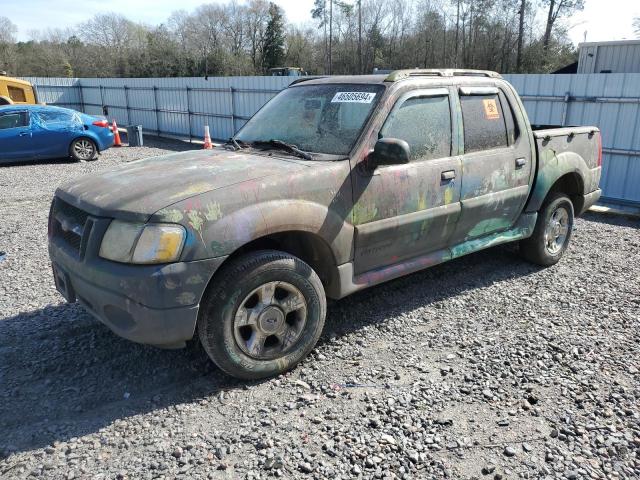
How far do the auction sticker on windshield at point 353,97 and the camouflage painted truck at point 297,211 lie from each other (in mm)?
12

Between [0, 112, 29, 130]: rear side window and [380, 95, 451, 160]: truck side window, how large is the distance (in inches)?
475

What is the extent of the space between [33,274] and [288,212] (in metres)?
3.52

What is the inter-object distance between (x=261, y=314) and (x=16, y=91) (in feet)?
60.2

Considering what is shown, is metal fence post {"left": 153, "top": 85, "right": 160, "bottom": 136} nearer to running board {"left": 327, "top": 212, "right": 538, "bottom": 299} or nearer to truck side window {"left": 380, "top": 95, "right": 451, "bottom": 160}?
running board {"left": 327, "top": 212, "right": 538, "bottom": 299}

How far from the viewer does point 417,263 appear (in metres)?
4.22

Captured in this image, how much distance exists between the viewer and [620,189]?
900cm

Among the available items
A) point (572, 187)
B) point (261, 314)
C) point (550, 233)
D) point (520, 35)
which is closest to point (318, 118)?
point (261, 314)

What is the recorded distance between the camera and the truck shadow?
10.1 ft

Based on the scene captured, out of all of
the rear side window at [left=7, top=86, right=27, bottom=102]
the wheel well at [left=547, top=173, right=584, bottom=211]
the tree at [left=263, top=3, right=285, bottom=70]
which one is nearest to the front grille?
the wheel well at [left=547, top=173, right=584, bottom=211]

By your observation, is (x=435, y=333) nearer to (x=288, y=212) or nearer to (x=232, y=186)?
(x=288, y=212)

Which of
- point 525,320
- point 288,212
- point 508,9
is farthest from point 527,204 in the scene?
point 508,9

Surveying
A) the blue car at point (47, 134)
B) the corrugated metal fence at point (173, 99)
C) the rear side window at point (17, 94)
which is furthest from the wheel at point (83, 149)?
the rear side window at point (17, 94)

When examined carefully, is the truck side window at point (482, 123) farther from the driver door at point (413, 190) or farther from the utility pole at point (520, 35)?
the utility pole at point (520, 35)

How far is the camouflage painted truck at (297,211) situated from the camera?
2.97 meters
